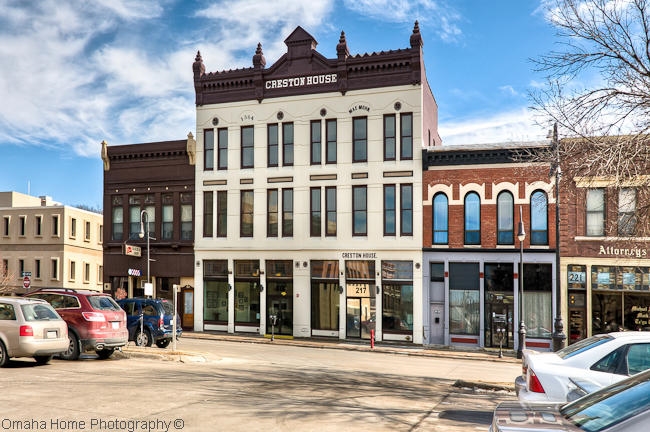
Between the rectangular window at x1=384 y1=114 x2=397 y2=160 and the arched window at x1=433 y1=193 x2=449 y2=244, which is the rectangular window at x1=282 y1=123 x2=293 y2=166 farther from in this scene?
the arched window at x1=433 y1=193 x2=449 y2=244

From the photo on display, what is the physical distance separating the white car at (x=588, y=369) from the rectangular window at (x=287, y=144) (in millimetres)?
25596

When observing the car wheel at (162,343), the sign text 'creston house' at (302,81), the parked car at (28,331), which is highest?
the sign text 'creston house' at (302,81)

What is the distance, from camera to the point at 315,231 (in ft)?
107

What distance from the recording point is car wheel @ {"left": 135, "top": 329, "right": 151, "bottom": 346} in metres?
23.3

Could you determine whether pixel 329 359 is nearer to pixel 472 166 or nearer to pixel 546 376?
pixel 472 166

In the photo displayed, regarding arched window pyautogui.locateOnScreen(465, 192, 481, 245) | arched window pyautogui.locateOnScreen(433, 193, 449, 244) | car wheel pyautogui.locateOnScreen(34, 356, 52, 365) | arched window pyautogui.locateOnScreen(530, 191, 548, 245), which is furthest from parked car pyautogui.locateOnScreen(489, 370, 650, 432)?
arched window pyautogui.locateOnScreen(433, 193, 449, 244)

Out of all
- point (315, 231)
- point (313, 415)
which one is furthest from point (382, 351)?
point (313, 415)

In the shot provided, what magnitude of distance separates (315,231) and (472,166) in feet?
29.3

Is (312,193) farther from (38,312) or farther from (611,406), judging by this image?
(611,406)

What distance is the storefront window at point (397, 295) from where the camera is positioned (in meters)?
30.3

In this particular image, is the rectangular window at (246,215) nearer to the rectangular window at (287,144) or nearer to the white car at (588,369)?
the rectangular window at (287,144)

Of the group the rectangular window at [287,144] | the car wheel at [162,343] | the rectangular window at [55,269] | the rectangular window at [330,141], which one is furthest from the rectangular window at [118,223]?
the rectangular window at [55,269]

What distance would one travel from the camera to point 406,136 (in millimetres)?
31281

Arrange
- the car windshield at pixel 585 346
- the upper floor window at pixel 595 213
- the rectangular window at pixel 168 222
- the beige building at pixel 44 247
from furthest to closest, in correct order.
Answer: the beige building at pixel 44 247, the rectangular window at pixel 168 222, the upper floor window at pixel 595 213, the car windshield at pixel 585 346
